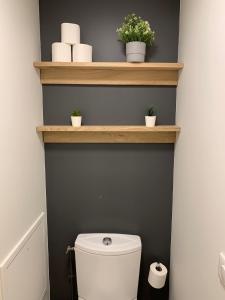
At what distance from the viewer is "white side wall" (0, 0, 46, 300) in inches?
43.2

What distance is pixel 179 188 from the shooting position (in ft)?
5.12

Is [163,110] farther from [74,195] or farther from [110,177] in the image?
[74,195]

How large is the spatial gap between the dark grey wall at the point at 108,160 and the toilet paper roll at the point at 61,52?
0.46 ft

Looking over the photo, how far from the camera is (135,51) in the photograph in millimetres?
1450

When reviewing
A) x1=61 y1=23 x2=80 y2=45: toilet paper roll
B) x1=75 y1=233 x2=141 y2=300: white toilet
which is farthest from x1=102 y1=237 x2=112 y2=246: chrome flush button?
x1=61 y1=23 x2=80 y2=45: toilet paper roll

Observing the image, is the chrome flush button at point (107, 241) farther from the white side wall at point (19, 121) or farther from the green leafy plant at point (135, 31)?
the green leafy plant at point (135, 31)

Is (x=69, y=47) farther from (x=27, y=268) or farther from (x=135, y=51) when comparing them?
(x=27, y=268)

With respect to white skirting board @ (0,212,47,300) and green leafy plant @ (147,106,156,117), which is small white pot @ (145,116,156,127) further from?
white skirting board @ (0,212,47,300)

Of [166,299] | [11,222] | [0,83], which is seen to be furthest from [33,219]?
[166,299]

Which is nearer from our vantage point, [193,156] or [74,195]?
[193,156]

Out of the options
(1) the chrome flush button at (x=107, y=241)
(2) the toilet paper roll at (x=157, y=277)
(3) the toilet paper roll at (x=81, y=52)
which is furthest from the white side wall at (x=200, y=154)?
(3) the toilet paper roll at (x=81, y=52)

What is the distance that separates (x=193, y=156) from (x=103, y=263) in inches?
34.3

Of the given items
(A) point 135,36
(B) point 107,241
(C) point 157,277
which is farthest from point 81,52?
(C) point 157,277

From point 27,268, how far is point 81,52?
1.26 meters
